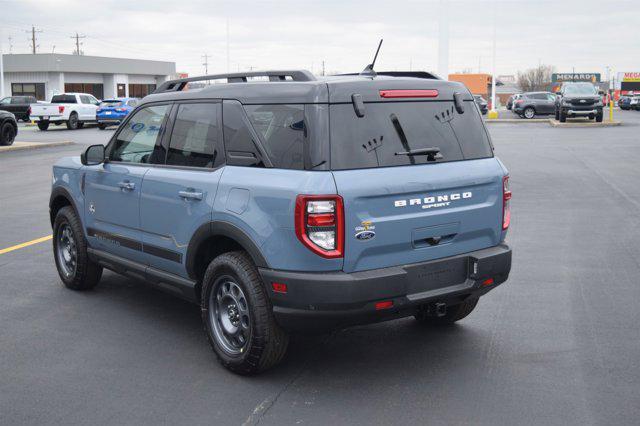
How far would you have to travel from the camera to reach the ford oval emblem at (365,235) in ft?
14.5

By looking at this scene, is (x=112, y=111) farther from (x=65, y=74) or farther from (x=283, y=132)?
(x=65, y=74)

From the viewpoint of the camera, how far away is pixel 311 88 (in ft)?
15.0

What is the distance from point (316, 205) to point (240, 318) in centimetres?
105

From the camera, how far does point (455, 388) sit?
4688mm

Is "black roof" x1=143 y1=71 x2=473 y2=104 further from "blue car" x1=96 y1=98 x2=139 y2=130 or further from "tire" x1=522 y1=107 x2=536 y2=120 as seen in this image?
"tire" x1=522 y1=107 x2=536 y2=120

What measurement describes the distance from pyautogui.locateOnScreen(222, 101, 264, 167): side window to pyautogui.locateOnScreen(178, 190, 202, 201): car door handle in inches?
12.4

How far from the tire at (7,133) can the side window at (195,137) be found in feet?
73.4

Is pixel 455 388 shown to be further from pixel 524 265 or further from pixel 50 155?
pixel 50 155

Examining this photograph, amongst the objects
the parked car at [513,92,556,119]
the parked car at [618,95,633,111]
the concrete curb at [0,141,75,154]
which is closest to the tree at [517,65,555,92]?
the parked car at [618,95,633,111]

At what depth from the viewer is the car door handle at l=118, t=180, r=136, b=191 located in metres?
5.93

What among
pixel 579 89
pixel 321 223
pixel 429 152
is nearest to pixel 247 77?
pixel 429 152

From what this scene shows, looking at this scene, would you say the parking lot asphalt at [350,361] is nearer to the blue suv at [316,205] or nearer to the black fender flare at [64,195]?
the blue suv at [316,205]

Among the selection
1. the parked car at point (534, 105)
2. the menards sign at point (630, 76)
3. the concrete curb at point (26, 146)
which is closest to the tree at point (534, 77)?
the menards sign at point (630, 76)

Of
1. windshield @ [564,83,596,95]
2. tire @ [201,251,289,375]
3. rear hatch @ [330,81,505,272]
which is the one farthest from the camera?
windshield @ [564,83,596,95]
